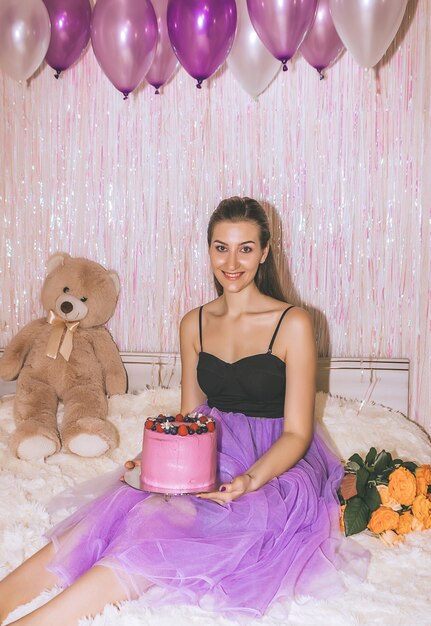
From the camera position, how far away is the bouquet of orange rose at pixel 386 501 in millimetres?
2109

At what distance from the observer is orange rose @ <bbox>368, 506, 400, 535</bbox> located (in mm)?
2100

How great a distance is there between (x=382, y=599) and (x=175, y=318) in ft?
5.53

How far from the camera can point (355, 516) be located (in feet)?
6.98

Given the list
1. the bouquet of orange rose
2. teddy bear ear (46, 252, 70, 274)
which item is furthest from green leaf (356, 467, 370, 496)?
teddy bear ear (46, 252, 70, 274)

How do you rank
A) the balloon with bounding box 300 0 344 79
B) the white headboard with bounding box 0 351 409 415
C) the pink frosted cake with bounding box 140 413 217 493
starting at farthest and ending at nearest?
the white headboard with bounding box 0 351 409 415 < the balloon with bounding box 300 0 344 79 < the pink frosted cake with bounding box 140 413 217 493

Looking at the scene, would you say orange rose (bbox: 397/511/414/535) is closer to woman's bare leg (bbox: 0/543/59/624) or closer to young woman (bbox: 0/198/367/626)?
young woman (bbox: 0/198/367/626)

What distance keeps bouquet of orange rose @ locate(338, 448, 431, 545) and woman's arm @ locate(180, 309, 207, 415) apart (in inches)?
23.0

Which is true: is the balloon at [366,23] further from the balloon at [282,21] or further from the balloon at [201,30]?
the balloon at [201,30]

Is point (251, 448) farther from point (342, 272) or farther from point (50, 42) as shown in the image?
point (50, 42)

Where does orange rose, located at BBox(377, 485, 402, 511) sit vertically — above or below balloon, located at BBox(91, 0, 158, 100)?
below

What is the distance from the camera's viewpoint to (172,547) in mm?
1769

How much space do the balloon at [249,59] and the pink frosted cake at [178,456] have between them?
1.49m

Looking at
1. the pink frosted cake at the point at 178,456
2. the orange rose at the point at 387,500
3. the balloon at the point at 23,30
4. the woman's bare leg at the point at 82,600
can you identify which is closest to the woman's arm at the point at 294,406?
the pink frosted cake at the point at 178,456

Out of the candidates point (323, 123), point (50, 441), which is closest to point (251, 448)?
point (50, 441)
